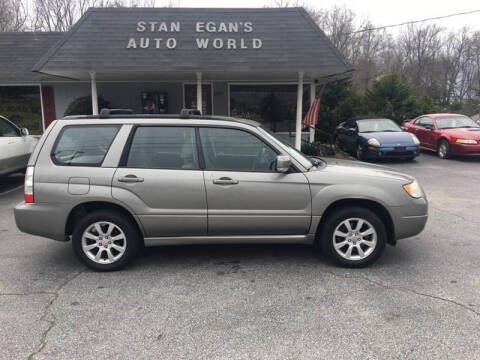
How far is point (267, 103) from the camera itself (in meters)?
15.8

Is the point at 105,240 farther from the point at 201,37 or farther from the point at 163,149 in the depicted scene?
the point at 201,37

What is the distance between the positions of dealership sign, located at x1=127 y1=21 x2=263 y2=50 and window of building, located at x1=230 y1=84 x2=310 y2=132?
332 cm

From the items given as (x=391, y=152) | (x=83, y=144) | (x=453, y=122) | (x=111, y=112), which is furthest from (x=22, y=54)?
(x=453, y=122)

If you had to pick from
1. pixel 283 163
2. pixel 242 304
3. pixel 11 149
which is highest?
pixel 283 163

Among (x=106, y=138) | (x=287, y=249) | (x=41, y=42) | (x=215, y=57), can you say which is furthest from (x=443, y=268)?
(x=41, y=42)

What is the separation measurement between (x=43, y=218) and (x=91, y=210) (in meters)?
0.49

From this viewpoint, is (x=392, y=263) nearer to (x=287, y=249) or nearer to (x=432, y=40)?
(x=287, y=249)

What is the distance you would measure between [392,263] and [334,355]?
2.03m

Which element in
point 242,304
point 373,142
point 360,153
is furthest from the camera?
point 360,153

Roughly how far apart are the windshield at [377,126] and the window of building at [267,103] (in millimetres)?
3183

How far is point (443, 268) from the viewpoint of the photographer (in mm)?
4312

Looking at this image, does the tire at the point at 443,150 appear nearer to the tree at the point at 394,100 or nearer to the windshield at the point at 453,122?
the windshield at the point at 453,122

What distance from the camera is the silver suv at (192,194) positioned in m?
4.13

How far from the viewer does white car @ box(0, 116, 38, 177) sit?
26.7 feet
